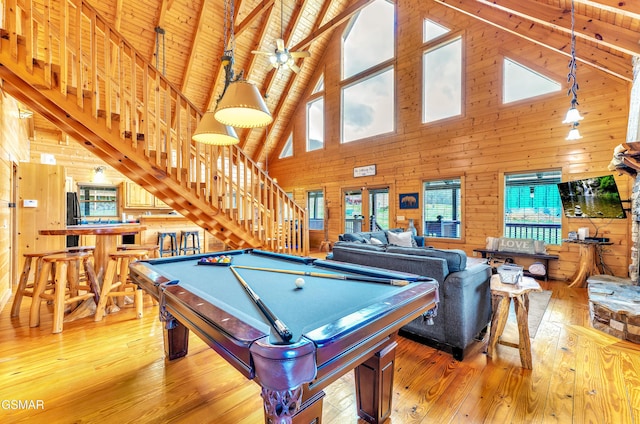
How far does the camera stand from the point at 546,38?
4.21 meters

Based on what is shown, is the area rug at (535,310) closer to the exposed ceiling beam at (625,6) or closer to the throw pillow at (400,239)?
the throw pillow at (400,239)

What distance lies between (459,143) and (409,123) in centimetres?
133

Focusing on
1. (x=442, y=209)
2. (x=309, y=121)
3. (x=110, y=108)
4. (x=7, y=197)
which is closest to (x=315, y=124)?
(x=309, y=121)

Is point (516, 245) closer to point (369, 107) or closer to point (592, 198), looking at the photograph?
point (592, 198)

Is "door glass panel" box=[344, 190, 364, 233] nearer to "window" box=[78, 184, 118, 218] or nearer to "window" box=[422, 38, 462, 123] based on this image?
"window" box=[422, 38, 462, 123]

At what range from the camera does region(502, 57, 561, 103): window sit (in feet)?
16.4

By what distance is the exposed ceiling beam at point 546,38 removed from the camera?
3930 millimetres

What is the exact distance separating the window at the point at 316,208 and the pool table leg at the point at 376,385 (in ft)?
24.1

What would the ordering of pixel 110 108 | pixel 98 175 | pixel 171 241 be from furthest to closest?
1. pixel 98 175
2. pixel 171 241
3. pixel 110 108

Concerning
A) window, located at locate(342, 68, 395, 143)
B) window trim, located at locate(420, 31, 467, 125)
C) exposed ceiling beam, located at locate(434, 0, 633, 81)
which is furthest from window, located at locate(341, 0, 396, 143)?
exposed ceiling beam, located at locate(434, 0, 633, 81)

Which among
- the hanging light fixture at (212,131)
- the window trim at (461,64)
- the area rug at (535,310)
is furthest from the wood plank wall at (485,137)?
the hanging light fixture at (212,131)

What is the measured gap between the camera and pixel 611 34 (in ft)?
9.89

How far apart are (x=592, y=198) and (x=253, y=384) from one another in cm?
542

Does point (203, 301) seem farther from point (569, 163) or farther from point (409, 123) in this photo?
point (409, 123)
